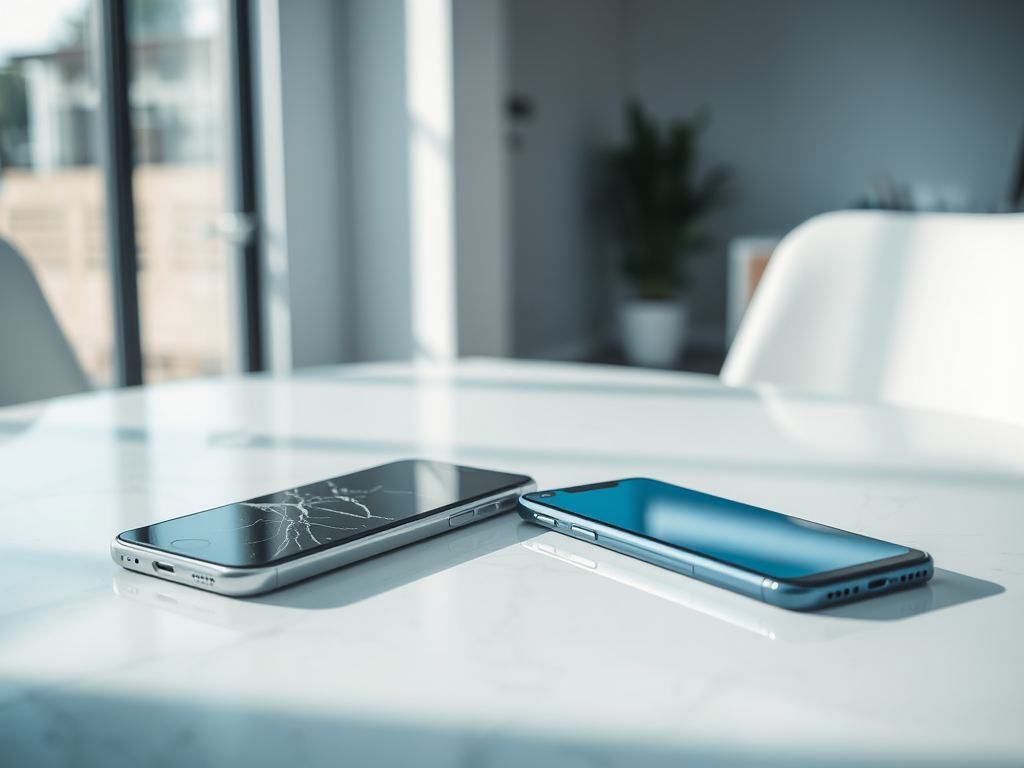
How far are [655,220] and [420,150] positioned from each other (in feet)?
6.87

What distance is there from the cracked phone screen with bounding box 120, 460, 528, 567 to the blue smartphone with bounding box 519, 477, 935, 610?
0.05 metres

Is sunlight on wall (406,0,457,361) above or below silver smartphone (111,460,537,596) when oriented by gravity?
above

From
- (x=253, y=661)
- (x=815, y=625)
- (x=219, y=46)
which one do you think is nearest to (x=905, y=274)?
(x=815, y=625)

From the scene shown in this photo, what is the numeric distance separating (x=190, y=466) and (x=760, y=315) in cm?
70

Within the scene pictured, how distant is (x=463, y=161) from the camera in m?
3.27

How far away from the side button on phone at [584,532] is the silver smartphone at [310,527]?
0.06 meters

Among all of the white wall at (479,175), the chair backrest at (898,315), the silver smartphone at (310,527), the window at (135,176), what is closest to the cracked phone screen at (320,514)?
the silver smartphone at (310,527)

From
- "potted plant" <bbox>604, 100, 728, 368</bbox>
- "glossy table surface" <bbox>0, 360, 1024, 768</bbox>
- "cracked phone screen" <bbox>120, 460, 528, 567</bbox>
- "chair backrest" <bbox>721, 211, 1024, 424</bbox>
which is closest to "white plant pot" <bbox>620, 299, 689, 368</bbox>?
"potted plant" <bbox>604, 100, 728, 368</bbox>

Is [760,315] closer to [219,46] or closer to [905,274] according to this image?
[905,274]

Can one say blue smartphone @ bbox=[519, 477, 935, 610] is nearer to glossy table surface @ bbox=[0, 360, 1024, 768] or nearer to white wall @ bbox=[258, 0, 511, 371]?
glossy table surface @ bbox=[0, 360, 1024, 768]

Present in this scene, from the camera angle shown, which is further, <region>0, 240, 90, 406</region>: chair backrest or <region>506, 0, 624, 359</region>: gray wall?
<region>506, 0, 624, 359</region>: gray wall

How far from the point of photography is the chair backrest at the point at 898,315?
0.98 metres

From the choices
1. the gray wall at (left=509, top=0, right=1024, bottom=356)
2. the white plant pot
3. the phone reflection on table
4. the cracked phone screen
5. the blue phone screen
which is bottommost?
the white plant pot

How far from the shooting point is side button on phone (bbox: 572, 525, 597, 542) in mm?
499
